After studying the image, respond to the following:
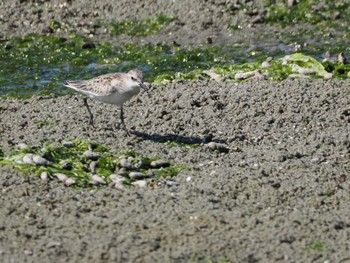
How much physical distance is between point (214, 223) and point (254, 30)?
922 centimetres

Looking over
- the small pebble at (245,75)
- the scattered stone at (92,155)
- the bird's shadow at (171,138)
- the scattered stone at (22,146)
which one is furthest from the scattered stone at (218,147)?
the small pebble at (245,75)

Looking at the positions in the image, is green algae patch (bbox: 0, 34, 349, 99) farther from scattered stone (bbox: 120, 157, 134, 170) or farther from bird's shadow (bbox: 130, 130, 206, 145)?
scattered stone (bbox: 120, 157, 134, 170)

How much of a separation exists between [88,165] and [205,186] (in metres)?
1.48

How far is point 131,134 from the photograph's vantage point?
11.5m

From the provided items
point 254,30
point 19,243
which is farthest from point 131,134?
point 254,30

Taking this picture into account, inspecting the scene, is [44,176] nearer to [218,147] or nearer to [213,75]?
[218,147]

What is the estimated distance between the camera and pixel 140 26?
17.8 m

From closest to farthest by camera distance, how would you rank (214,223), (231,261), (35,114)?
1. (231,261)
2. (214,223)
3. (35,114)

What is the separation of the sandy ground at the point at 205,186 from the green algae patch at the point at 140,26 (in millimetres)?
4157

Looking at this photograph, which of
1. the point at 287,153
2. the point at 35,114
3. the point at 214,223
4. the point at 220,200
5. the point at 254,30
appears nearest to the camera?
the point at 214,223

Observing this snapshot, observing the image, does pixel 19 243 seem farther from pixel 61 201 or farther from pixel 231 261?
pixel 231 261

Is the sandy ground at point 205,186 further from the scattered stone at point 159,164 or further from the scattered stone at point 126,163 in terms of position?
the scattered stone at point 126,163

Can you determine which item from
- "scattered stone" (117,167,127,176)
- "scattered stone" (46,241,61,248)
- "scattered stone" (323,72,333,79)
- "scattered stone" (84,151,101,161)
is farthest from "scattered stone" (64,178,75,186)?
"scattered stone" (323,72,333,79)

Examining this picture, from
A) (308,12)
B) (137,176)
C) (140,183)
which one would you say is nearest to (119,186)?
(140,183)
